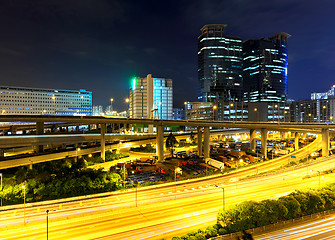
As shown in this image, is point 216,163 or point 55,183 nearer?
point 55,183

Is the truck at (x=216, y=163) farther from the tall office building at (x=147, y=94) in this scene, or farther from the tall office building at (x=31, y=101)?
the tall office building at (x=31, y=101)

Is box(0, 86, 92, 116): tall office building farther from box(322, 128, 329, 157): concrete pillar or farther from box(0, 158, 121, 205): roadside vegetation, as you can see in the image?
box(322, 128, 329, 157): concrete pillar

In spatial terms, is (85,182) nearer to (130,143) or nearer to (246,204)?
(246,204)

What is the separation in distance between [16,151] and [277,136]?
160 m

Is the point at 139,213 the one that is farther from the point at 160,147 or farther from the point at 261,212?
the point at 160,147

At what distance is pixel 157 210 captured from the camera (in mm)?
30484

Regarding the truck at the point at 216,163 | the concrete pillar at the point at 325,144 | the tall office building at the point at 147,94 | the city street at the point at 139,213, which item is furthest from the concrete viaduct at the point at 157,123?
the tall office building at the point at 147,94

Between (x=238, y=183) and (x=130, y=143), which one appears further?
(x=130, y=143)

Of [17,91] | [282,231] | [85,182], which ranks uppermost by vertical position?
[17,91]


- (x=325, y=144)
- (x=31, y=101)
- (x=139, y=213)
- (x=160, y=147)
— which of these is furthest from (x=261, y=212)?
(x=31, y=101)

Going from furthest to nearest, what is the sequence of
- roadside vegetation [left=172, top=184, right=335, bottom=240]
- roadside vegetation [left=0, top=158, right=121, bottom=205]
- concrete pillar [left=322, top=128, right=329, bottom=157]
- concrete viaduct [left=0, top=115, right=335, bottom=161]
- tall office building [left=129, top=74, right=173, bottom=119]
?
tall office building [left=129, top=74, right=173, bottom=119]
concrete pillar [left=322, top=128, right=329, bottom=157]
concrete viaduct [left=0, top=115, right=335, bottom=161]
roadside vegetation [left=0, top=158, right=121, bottom=205]
roadside vegetation [left=172, top=184, right=335, bottom=240]

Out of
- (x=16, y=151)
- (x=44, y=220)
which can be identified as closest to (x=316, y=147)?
(x=44, y=220)

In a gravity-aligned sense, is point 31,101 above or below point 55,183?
above

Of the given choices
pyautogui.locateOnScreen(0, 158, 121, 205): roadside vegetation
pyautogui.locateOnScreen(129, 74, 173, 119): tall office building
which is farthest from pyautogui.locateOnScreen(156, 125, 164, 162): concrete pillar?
pyautogui.locateOnScreen(129, 74, 173, 119): tall office building
